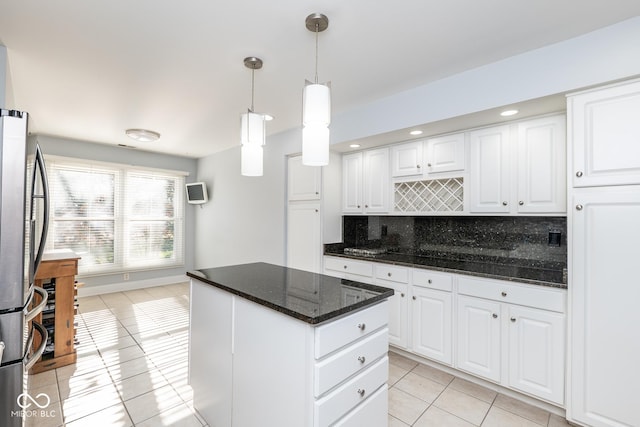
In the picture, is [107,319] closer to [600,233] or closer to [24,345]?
[24,345]

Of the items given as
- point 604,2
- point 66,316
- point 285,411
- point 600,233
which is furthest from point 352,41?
point 66,316

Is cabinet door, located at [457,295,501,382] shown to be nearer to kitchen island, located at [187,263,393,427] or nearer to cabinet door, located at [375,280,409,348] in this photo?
cabinet door, located at [375,280,409,348]

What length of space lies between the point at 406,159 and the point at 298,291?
6.63 ft

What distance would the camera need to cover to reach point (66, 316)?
266 centimetres

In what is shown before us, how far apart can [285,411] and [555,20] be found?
2.57 meters

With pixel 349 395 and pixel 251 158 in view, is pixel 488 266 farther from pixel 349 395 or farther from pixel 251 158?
pixel 251 158

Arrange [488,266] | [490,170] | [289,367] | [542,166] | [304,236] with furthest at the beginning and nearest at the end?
[304,236], [488,266], [490,170], [542,166], [289,367]

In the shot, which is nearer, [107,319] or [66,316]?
[66,316]

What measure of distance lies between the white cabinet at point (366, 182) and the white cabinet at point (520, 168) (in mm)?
892

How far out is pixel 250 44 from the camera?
200 cm

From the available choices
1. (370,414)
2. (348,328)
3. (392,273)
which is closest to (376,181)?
(392,273)

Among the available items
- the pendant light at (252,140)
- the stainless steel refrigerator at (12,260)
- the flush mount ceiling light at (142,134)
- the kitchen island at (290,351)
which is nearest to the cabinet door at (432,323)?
the kitchen island at (290,351)

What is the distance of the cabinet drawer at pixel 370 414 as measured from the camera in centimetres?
138

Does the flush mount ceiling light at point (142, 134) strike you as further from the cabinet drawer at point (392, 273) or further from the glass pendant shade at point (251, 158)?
the cabinet drawer at point (392, 273)
